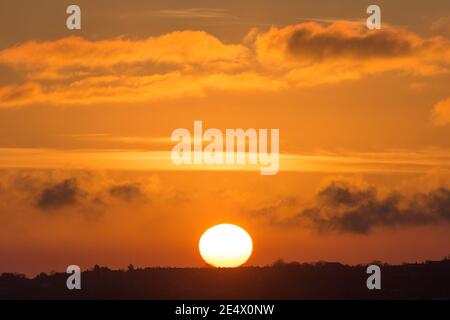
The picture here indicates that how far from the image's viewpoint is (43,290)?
541 feet

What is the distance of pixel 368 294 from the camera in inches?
6235
